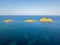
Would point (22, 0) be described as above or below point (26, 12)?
above

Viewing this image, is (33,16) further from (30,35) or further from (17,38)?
(17,38)

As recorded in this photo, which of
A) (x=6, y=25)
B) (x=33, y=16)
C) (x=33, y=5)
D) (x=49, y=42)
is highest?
(x=33, y=5)

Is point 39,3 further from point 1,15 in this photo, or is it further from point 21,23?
point 1,15

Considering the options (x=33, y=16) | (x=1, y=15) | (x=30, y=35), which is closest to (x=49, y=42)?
(x=30, y=35)

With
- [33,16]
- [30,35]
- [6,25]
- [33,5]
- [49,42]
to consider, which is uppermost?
[33,5]

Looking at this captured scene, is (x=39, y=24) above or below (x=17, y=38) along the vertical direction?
above

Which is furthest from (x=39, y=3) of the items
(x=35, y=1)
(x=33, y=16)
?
(x=33, y=16)
